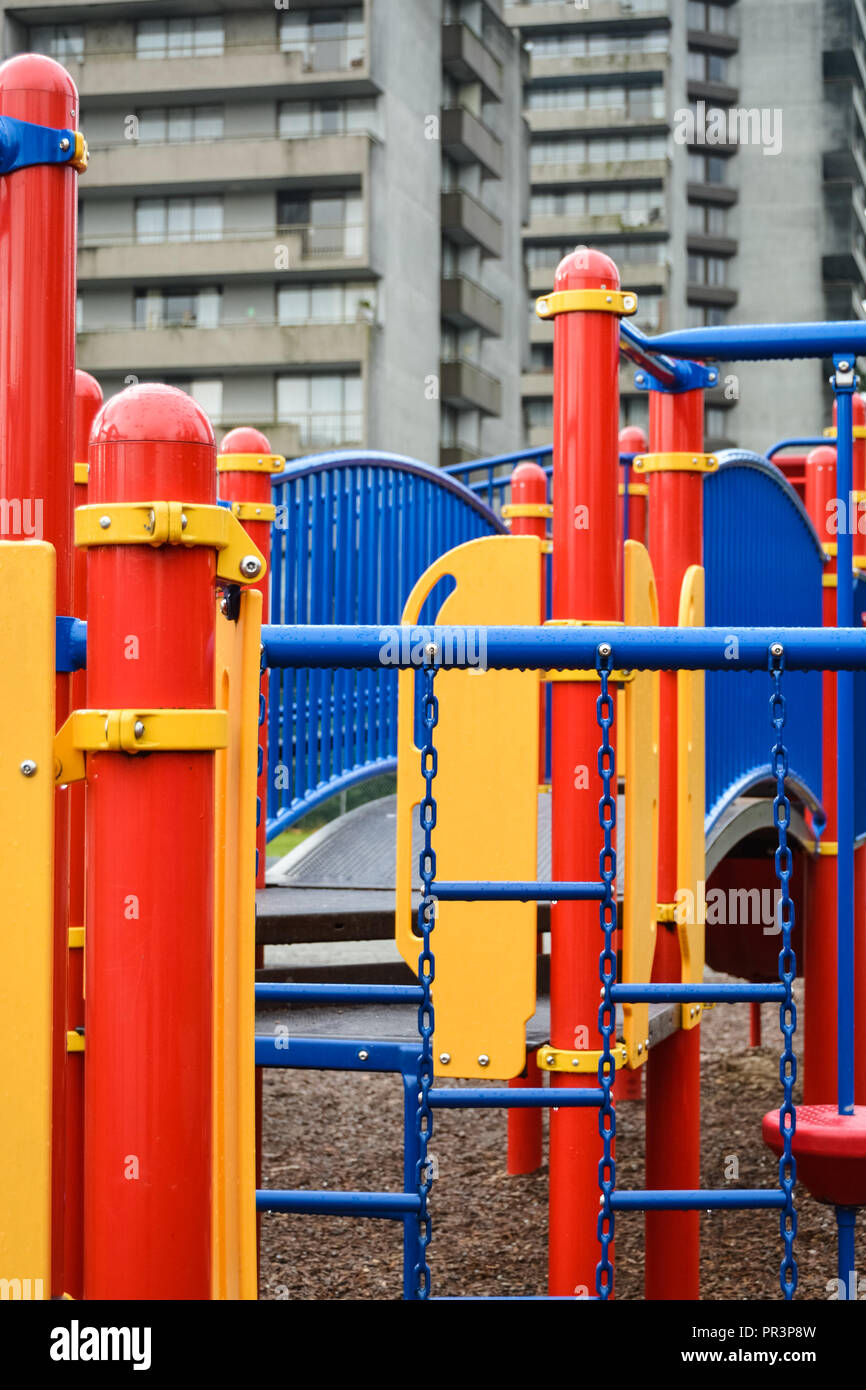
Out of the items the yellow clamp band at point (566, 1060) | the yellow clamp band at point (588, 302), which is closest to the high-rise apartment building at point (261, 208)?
the yellow clamp band at point (588, 302)

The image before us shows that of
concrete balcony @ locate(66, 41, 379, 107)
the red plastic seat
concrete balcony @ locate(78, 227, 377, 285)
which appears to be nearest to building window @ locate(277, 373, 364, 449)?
concrete balcony @ locate(78, 227, 377, 285)

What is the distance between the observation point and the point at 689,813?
4.46 metres

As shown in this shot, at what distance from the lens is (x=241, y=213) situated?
132ft

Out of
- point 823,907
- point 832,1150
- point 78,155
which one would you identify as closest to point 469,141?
point 823,907

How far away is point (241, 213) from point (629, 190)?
69.6ft

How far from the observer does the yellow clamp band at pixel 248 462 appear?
4855 millimetres

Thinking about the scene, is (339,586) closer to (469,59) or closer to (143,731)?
(143,731)

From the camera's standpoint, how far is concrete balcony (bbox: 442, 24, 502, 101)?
144 ft

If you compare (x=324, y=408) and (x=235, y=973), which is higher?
(x=324, y=408)

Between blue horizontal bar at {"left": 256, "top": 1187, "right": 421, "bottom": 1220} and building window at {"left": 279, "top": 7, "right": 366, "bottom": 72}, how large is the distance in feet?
128

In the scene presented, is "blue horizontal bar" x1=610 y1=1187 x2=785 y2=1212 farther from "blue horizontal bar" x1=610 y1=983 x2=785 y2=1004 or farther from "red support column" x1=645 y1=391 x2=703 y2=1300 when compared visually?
"red support column" x1=645 y1=391 x2=703 y2=1300

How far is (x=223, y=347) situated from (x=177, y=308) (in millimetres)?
1939

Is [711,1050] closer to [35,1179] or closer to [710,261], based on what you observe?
[35,1179]

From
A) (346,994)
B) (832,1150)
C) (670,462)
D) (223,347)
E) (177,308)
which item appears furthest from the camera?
(177,308)
